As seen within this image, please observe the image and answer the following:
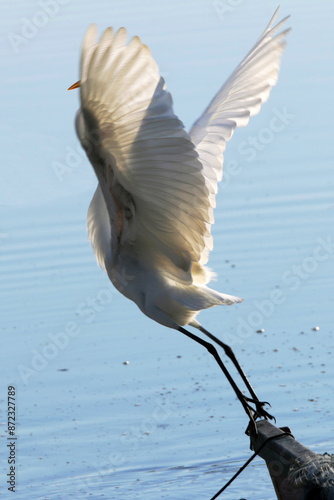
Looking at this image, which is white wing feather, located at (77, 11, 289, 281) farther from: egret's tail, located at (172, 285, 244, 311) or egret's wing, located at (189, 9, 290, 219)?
egret's wing, located at (189, 9, 290, 219)

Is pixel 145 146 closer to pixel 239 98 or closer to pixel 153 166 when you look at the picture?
pixel 153 166

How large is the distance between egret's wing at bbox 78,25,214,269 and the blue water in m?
1.85

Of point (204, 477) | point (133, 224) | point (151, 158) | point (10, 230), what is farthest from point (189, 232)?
point (10, 230)

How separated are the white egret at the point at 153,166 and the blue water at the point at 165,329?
1.37 metres

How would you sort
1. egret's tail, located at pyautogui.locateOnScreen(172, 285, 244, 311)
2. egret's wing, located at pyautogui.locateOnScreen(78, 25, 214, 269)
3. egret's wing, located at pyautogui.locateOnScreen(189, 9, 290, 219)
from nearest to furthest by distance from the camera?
egret's wing, located at pyautogui.locateOnScreen(78, 25, 214, 269), egret's tail, located at pyautogui.locateOnScreen(172, 285, 244, 311), egret's wing, located at pyautogui.locateOnScreen(189, 9, 290, 219)

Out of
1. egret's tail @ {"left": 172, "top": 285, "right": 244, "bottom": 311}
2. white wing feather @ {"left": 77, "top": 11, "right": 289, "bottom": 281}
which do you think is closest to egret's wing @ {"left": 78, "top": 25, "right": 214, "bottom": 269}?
white wing feather @ {"left": 77, "top": 11, "right": 289, "bottom": 281}

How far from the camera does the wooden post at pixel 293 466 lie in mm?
3732

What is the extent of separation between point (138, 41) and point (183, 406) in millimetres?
3119

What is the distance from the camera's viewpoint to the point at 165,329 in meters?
7.33

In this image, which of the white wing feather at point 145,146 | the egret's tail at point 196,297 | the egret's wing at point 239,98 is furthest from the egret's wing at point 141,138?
the egret's wing at point 239,98

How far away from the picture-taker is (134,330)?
23.8 feet

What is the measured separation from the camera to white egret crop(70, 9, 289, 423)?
3711 mm

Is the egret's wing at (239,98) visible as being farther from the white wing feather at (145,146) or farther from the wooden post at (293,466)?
the wooden post at (293,466)

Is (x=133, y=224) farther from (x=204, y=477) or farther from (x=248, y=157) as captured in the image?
(x=248, y=157)
